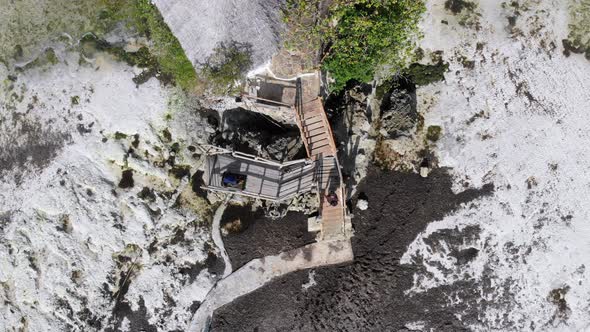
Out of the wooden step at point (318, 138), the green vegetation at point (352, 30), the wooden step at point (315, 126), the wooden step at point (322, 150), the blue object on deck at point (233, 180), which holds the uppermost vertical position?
the green vegetation at point (352, 30)

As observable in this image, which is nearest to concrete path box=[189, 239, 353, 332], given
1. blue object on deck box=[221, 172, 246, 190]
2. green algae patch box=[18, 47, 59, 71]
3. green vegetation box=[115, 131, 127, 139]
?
blue object on deck box=[221, 172, 246, 190]

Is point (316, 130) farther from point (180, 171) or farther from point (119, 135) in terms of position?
point (119, 135)

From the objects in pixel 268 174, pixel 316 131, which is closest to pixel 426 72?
pixel 316 131

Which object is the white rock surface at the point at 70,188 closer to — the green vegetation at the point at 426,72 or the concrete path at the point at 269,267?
the concrete path at the point at 269,267

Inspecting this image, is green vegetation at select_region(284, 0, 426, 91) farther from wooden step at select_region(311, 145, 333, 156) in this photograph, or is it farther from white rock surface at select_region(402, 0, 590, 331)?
wooden step at select_region(311, 145, 333, 156)

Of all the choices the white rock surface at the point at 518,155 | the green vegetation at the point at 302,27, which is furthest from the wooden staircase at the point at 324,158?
the white rock surface at the point at 518,155
